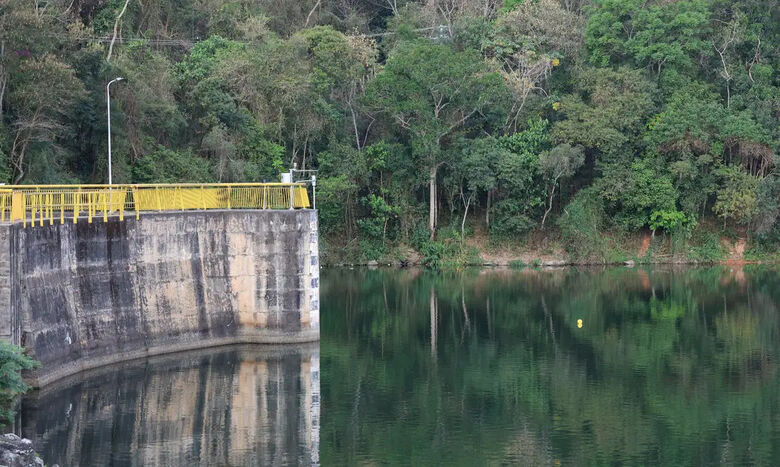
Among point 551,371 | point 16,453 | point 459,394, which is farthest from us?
point 551,371

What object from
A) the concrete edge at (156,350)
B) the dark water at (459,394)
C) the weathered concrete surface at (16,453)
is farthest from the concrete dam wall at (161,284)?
the weathered concrete surface at (16,453)

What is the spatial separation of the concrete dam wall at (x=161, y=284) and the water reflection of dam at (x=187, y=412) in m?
1.05

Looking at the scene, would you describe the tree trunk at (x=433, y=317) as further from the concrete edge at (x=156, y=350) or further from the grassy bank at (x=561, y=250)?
the grassy bank at (x=561, y=250)

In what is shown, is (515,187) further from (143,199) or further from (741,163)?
(143,199)

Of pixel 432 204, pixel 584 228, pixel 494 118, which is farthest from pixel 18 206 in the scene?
pixel 584 228

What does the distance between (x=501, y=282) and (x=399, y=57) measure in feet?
51.1

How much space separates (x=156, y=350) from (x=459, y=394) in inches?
A: 468

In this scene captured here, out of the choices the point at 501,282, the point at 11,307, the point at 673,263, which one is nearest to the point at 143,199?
the point at 11,307

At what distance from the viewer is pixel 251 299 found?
47562 mm

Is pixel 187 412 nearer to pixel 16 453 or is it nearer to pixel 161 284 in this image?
pixel 161 284

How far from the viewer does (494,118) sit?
3130 inches

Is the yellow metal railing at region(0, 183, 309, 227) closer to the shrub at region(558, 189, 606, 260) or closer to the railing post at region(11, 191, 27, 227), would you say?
the railing post at region(11, 191, 27, 227)

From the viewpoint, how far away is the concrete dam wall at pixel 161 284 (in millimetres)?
40250

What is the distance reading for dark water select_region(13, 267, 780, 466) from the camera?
33.7 m
